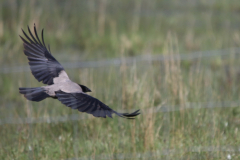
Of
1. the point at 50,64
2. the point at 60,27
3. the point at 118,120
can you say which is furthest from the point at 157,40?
the point at 50,64

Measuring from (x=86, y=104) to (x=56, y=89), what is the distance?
0.44m

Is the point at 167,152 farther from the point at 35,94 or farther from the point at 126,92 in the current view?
the point at 35,94

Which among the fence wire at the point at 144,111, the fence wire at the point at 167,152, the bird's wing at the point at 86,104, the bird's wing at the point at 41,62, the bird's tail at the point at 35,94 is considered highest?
the bird's wing at the point at 41,62

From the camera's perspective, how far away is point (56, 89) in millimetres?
2736

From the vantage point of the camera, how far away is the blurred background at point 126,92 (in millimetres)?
3125

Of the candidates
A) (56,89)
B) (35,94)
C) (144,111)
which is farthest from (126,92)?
(35,94)

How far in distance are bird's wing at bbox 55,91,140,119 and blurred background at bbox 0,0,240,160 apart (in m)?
0.59

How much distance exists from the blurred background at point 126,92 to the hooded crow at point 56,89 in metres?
0.36

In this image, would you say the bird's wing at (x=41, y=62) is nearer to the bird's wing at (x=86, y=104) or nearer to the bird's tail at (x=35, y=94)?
the bird's tail at (x=35, y=94)

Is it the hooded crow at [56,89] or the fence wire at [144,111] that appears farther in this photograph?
the fence wire at [144,111]

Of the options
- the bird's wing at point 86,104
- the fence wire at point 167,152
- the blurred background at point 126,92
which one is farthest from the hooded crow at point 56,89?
the fence wire at point 167,152

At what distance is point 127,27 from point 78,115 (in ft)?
13.5

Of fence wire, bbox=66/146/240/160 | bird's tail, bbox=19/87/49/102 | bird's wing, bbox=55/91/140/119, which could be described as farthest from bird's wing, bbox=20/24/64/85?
fence wire, bbox=66/146/240/160

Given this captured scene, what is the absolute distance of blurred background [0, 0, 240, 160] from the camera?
10.3ft
